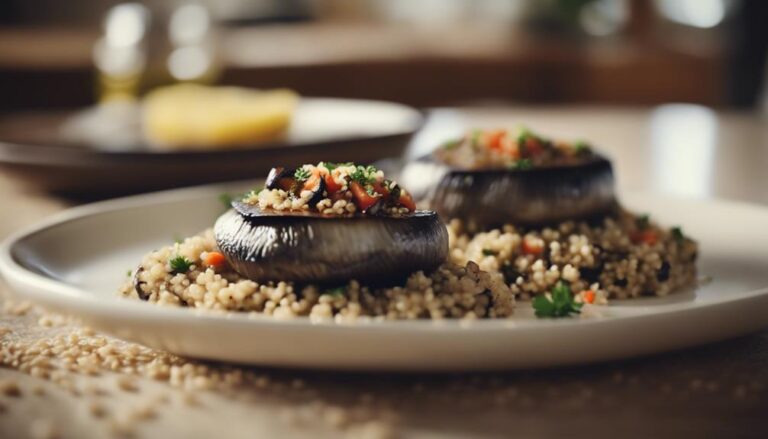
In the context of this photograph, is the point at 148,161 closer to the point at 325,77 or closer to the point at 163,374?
the point at 163,374

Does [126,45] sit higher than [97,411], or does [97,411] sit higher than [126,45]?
[126,45]

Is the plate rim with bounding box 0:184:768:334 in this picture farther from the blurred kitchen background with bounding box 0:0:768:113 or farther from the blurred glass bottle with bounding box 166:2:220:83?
the blurred kitchen background with bounding box 0:0:768:113

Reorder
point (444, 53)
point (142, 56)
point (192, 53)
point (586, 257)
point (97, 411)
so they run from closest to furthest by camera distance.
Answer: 1. point (97, 411)
2. point (586, 257)
3. point (142, 56)
4. point (192, 53)
5. point (444, 53)

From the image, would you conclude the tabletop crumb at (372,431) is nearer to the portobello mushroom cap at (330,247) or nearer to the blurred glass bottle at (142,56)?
the portobello mushroom cap at (330,247)

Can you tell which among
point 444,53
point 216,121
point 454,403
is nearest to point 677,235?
point 454,403

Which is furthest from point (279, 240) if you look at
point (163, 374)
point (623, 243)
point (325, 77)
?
point (325, 77)

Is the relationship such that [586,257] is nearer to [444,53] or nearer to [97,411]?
[97,411]
